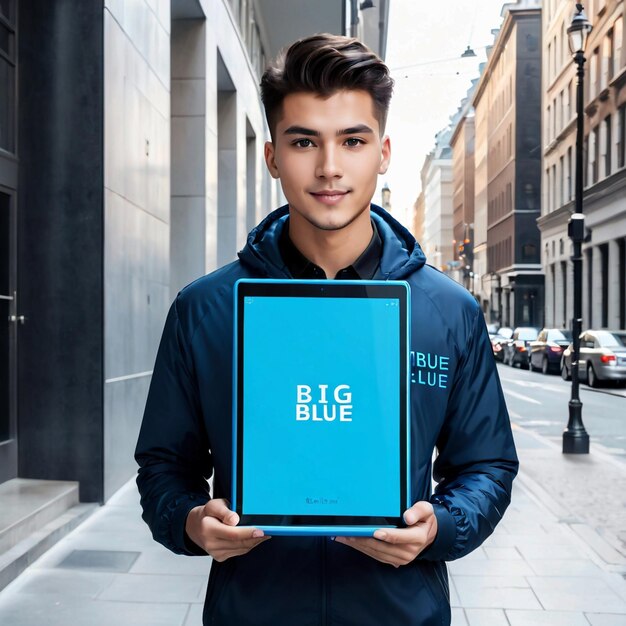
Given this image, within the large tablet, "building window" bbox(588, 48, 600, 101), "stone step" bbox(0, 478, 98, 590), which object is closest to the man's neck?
the large tablet

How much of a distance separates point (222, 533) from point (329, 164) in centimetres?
81

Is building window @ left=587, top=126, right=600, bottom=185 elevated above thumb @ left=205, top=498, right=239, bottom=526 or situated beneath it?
elevated above

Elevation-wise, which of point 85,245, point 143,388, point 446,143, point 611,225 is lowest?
point 143,388

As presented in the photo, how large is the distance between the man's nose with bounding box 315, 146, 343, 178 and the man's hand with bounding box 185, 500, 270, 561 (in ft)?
2.42

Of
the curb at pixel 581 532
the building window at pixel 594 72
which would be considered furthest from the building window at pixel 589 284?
the curb at pixel 581 532

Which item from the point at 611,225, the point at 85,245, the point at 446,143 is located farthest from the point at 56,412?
the point at 446,143

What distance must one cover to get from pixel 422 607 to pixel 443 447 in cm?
37

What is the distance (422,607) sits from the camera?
200 cm

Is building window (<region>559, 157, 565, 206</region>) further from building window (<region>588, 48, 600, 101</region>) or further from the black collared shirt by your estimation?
the black collared shirt

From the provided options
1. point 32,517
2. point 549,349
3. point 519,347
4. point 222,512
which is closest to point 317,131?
point 222,512

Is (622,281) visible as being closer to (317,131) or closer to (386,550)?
(317,131)

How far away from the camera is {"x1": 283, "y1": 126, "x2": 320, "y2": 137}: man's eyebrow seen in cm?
201

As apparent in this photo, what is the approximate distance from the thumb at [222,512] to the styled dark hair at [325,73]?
87 centimetres

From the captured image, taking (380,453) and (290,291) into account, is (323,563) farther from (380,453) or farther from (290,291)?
(290,291)
